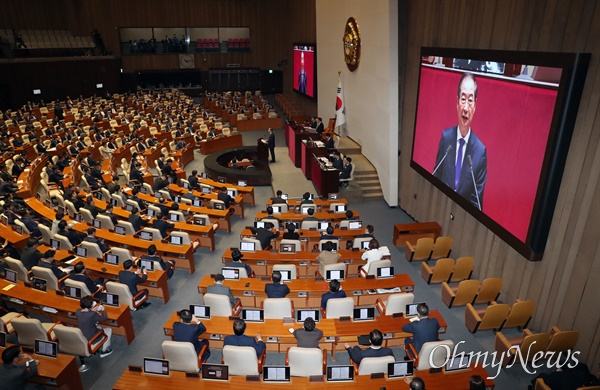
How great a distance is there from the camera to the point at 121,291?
25.9 ft

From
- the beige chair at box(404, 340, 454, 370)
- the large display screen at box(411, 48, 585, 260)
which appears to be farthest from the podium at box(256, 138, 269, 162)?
the beige chair at box(404, 340, 454, 370)

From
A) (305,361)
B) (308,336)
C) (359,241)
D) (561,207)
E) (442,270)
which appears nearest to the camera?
(305,361)

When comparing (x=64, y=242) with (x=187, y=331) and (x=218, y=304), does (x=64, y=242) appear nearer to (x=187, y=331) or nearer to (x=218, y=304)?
(x=218, y=304)

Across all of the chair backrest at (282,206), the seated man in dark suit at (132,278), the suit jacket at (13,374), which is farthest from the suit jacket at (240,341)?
the chair backrest at (282,206)

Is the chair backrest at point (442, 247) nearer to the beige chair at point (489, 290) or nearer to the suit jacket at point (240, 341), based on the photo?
the beige chair at point (489, 290)

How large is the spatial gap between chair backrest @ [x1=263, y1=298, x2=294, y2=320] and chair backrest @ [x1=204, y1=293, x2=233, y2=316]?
68 centimetres

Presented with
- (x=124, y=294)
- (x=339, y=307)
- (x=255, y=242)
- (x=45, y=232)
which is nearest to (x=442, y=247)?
(x=339, y=307)

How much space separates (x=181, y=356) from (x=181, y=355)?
2cm

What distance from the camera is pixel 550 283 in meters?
7.48

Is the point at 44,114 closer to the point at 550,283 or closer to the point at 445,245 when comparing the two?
the point at 445,245

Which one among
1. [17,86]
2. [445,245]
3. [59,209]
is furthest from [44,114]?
[445,245]

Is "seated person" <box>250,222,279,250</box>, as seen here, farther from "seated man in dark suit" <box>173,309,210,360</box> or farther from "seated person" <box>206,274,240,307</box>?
"seated man in dark suit" <box>173,309,210,360</box>

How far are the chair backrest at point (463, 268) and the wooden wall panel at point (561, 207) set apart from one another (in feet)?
1.11

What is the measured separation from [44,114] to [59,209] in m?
15.8
